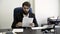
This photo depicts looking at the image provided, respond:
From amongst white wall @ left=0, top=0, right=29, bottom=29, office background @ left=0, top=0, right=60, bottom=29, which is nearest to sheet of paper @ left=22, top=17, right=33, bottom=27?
office background @ left=0, top=0, right=60, bottom=29

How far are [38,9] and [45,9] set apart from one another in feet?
0.71

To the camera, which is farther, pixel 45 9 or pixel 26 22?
pixel 45 9

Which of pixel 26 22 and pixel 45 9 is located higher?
pixel 45 9

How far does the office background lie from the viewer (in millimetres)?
3986

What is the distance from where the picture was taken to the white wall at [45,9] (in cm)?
398

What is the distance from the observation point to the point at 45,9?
4023 millimetres

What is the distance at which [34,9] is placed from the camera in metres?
4.02

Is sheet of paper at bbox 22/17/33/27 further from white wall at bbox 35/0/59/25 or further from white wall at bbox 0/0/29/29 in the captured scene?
white wall at bbox 0/0/29/29

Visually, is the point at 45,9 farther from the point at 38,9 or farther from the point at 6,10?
the point at 6,10

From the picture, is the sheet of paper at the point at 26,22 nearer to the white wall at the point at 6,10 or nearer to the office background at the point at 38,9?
the office background at the point at 38,9

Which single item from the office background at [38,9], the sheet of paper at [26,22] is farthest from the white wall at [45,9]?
the sheet of paper at [26,22]

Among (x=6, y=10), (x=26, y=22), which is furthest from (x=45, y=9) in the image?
(x=26, y=22)

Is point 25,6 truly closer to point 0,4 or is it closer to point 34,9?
point 34,9

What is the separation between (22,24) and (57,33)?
88cm
